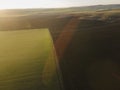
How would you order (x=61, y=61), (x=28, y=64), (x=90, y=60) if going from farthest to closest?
1. (x=90, y=60)
2. (x=61, y=61)
3. (x=28, y=64)

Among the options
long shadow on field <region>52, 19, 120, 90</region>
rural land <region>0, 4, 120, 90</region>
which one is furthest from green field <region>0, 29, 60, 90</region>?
long shadow on field <region>52, 19, 120, 90</region>

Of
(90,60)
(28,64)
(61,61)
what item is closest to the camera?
(28,64)

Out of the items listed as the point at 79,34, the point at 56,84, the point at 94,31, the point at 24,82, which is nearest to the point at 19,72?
the point at 24,82

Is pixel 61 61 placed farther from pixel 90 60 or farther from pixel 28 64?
pixel 28 64

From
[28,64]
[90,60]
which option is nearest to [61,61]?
[90,60]

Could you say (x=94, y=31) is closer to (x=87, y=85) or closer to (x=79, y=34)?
(x=79, y=34)

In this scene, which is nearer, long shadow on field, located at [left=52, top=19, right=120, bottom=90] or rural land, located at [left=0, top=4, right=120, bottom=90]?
rural land, located at [left=0, top=4, right=120, bottom=90]

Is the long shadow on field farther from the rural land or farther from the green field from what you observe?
the green field

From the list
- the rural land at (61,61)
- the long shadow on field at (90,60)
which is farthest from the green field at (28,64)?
the long shadow on field at (90,60)
